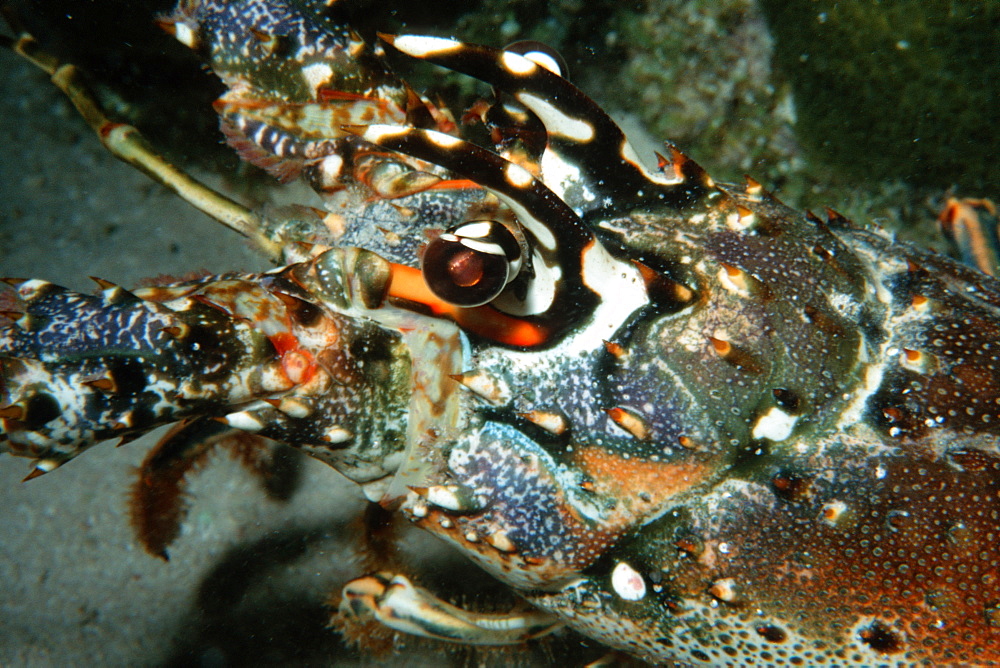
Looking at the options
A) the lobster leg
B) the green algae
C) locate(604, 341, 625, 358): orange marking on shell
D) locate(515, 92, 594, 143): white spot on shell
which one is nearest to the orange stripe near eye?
locate(604, 341, 625, 358): orange marking on shell

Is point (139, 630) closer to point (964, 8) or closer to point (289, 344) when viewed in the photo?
point (289, 344)

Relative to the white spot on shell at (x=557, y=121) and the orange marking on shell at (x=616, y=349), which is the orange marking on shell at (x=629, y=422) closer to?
the orange marking on shell at (x=616, y=349)

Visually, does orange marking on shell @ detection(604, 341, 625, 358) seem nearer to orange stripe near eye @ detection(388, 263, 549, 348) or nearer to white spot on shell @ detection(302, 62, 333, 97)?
orange stripe near eye @ detection(388, 263, 549, 348)

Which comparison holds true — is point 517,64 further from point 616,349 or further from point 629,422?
point 629,422

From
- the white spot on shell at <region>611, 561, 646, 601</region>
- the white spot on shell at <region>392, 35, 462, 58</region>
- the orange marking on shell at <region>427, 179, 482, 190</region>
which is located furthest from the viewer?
the orange marking on shell at <region>427, 179, 482, 190</region>

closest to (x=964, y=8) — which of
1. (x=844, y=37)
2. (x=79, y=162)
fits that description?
(x=844, y=37)
